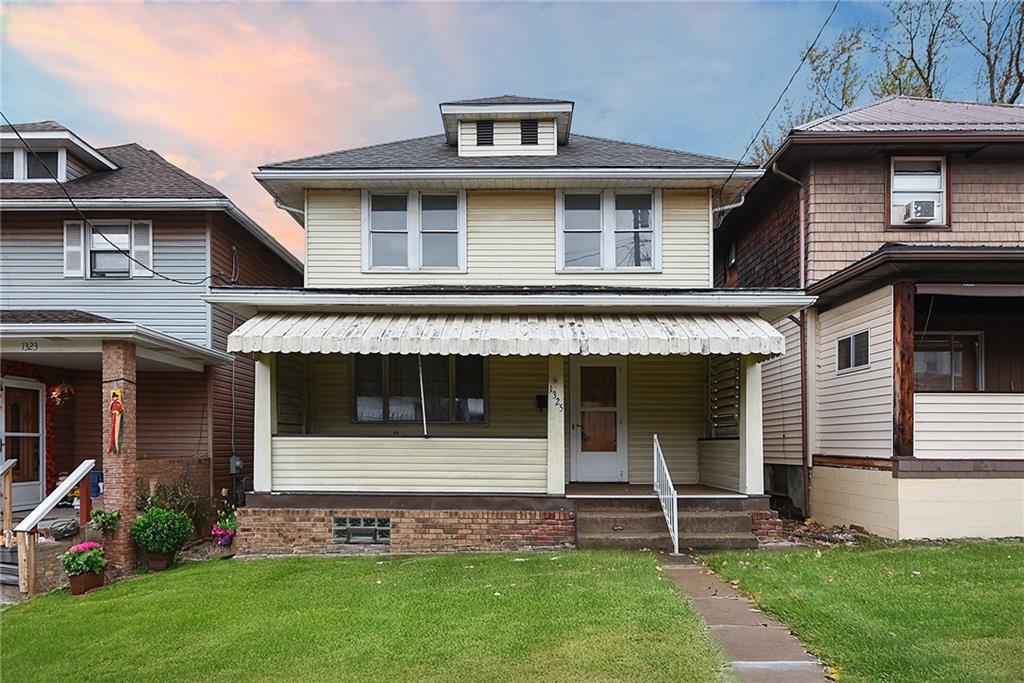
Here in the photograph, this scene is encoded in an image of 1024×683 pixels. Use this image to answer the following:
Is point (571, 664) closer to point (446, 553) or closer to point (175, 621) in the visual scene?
point (175, 621)

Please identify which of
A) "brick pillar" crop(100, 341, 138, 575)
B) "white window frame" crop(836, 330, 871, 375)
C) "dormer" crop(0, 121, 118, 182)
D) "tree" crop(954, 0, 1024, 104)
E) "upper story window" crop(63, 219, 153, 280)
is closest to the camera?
"brick pillar" crop(100, 341, 138, 575)

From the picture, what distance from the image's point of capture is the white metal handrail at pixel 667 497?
28.6ft

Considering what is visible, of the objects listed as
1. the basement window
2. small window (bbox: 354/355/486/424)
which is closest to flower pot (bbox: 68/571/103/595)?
the basement window

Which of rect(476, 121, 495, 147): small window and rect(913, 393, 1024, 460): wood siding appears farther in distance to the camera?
rect(476, 121, 495, 147): small window

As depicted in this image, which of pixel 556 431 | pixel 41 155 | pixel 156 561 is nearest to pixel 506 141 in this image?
pixel 556 431

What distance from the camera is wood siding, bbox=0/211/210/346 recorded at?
12656 millimetres

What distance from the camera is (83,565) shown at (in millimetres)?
8273

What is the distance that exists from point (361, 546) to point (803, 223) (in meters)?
9.32

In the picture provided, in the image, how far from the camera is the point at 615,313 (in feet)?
33.3

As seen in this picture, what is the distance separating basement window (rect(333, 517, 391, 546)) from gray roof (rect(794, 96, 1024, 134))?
9270 millimetres

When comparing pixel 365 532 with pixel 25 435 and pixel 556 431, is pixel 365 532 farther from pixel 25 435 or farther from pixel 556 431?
pixel 25 435

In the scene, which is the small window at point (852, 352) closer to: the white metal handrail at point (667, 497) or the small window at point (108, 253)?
the white metal handrail at point (667, 497)

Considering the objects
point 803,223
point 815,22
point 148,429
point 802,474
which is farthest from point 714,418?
point 148,429

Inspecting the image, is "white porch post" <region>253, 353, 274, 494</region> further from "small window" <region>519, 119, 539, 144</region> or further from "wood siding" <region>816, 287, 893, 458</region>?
"wood siding" <region>816, 287, 893, 458</region>
